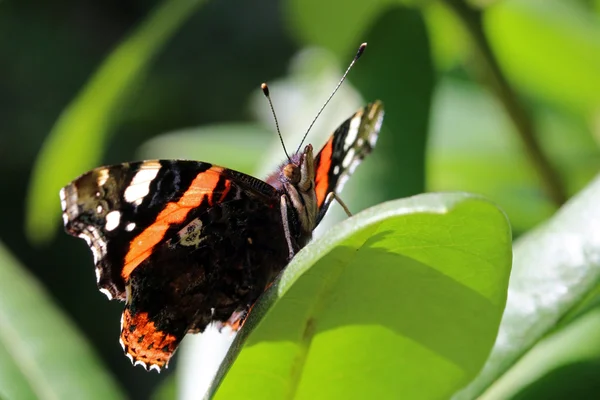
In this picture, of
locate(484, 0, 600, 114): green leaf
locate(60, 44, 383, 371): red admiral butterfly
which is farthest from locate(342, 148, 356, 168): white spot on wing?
locate(484, 0, 600, 114): green leaf

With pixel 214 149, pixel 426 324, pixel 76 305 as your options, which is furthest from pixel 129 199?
pixel 76 305

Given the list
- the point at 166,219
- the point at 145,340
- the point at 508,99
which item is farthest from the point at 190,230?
the point at 508,99

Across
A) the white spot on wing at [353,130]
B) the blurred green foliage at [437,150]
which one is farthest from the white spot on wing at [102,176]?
the white spot on wing at [353,130]

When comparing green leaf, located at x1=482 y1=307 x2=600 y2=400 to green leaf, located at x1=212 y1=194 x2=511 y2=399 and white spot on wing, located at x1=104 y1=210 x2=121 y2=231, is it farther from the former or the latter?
white spot on wing, located at x1=104 y1=210 x2=121 y2=231

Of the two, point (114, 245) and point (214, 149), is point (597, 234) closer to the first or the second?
point (114, 245)

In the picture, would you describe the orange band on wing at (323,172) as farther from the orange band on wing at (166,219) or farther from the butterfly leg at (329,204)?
the orange band on wing at (166,219)

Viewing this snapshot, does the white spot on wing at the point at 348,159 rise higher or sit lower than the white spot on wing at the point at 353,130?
lower

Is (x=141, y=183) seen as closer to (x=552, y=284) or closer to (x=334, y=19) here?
(x=552, y=284)
